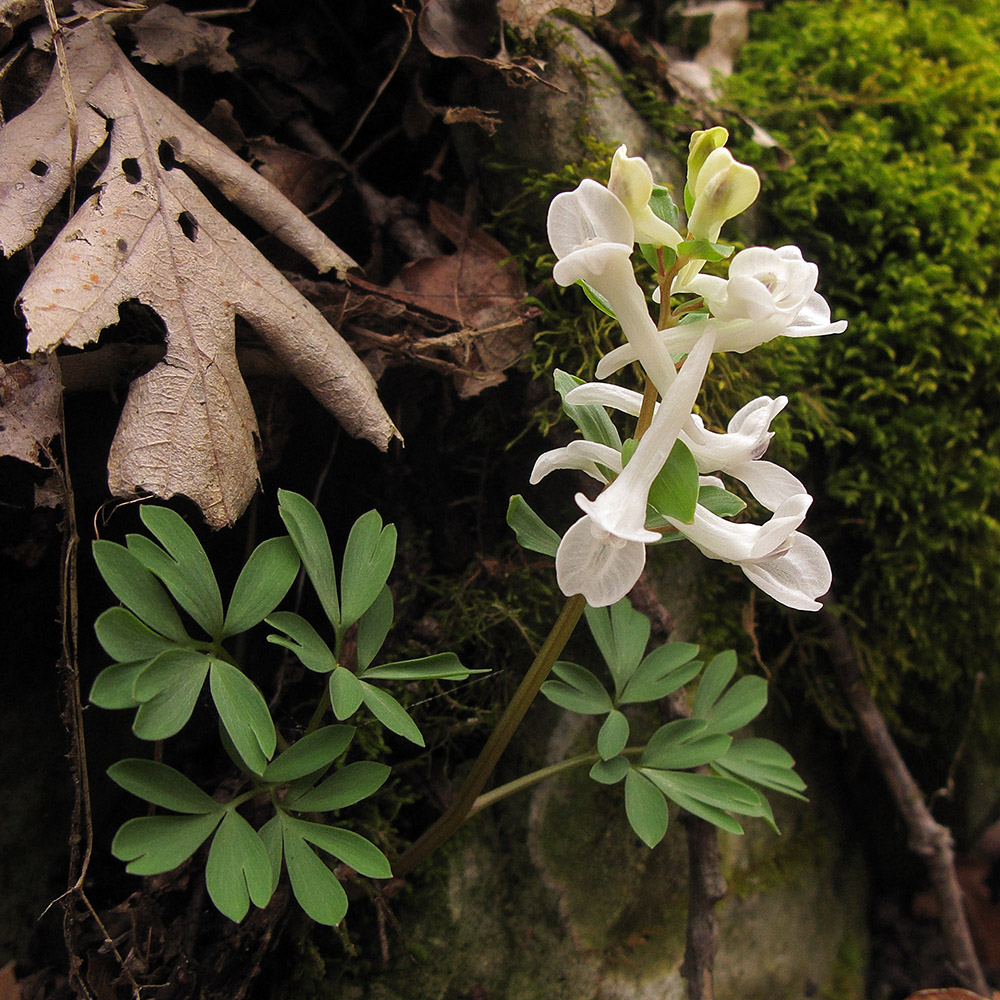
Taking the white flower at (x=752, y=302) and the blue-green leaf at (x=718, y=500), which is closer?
the white flower at (x=752, y=302)

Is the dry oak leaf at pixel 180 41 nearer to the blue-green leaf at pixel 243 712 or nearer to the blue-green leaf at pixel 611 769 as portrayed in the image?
the blue-green leaf at pixel 243 712

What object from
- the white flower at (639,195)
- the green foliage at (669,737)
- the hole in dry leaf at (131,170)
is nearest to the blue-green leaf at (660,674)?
the green foliage at (669,737)

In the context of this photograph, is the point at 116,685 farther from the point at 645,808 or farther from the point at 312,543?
the point at 645,808

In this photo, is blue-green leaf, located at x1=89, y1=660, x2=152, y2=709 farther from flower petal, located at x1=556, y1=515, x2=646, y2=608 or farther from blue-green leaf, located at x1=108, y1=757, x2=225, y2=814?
flower petal, located at x1=556, y1=515, x2=646, y2=608

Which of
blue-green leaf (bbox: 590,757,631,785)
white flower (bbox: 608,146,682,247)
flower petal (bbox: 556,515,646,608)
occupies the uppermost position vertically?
white flower (bbox: 608,146,682,247)

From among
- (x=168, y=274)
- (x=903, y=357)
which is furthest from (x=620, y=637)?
(x=903, y=357)

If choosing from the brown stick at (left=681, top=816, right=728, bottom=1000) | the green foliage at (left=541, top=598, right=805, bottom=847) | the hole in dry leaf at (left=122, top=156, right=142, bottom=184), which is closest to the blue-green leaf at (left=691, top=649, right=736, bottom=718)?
the green foliage at (left=541, top=598, right=805, bottom=847)
